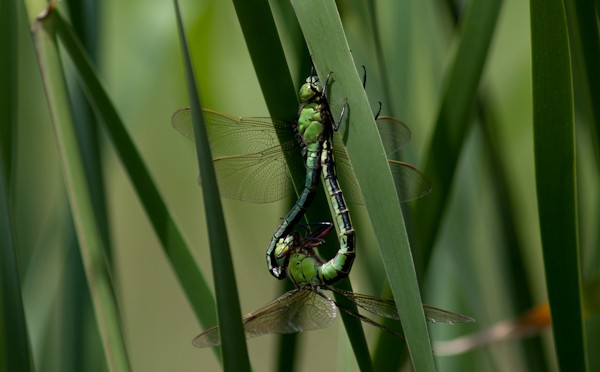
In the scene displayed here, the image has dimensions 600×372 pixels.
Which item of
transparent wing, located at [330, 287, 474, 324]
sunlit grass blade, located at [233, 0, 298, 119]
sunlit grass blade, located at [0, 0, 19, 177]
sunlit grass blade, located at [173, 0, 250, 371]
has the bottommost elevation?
transparent wing, located at [330, 287, 474, 324]

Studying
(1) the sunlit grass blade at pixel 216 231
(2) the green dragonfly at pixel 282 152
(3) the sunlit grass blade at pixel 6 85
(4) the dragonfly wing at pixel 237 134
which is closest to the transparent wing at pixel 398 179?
(2) the green dragonfly at pixel 282 152

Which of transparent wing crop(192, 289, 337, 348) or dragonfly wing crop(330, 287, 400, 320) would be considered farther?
transparent wing crop(192, 289, 337, 348)

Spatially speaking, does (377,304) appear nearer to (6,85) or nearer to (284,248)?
(284,248)

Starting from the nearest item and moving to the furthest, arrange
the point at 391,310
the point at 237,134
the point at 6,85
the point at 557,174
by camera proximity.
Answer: the point at 557,174 → the point at 391,310 → the point at 6,85 → the point at 237,134

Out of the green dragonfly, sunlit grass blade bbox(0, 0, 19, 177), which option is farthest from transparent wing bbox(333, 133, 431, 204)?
sunlit grass blade bbox(0, 0, 19, 177)

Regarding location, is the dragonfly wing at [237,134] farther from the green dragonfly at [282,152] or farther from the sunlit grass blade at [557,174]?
the sunlit grass blade at [557,174]

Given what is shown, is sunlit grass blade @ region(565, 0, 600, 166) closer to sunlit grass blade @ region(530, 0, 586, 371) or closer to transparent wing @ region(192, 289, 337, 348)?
sunlit grass blade @ region(530, 0, 586, 371)

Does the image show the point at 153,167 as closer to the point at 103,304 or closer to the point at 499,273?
the point at 499,273

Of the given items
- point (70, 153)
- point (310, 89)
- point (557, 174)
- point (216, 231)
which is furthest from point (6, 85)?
point (557, 174)
